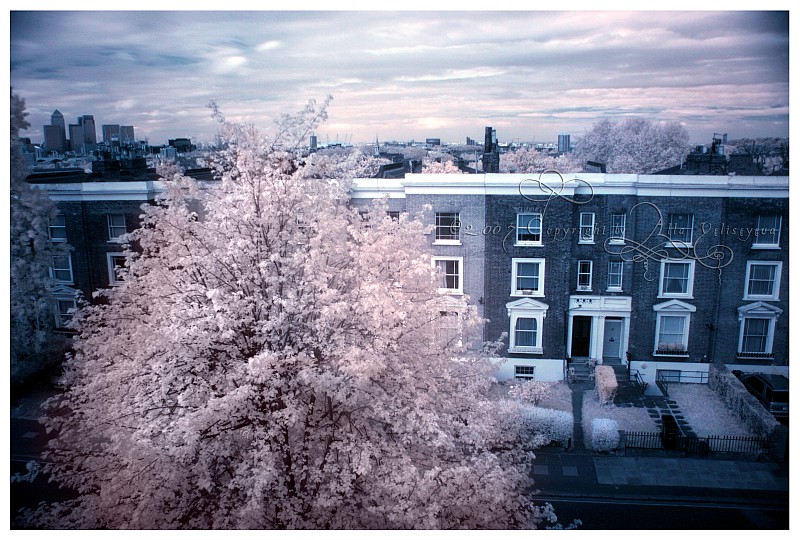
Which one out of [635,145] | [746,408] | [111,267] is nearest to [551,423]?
[746,408]

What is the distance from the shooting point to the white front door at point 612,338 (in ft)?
28.3

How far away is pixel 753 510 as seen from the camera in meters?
7.57

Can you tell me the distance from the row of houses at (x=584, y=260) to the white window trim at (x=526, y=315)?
16mm

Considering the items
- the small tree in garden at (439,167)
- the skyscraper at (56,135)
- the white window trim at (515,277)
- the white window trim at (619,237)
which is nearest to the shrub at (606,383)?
the white window trim at (515,277)

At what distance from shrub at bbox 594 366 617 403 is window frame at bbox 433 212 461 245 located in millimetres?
3043

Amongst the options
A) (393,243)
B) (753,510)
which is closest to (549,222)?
(393,243)

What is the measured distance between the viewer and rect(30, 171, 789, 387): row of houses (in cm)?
805

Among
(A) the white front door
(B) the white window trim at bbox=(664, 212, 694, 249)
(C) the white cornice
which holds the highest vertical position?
(C) the white cornice

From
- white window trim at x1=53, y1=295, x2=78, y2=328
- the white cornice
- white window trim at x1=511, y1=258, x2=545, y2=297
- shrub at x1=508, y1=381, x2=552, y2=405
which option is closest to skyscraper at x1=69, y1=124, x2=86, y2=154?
white window trim at x1=53, y1=295, x2=78, y2=328

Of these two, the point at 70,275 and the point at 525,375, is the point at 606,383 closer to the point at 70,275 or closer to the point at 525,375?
the point at 525,375

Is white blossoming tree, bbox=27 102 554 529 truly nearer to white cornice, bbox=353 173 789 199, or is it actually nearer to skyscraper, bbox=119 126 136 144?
white cornice, bbox=353 173 789 199

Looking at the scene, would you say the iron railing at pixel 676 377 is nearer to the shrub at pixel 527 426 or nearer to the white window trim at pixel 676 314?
the white window trim at pixel 676 314

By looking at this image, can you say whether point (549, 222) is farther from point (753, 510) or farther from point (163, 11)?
point (163, 11)
